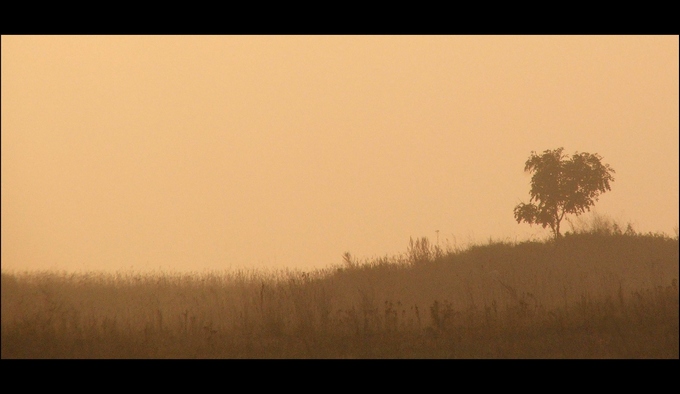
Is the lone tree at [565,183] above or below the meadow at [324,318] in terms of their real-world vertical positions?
above

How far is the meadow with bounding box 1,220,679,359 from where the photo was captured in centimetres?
942

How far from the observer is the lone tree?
76.2ft

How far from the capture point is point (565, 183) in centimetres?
2328

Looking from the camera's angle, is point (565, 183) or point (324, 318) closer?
point (324, 318)

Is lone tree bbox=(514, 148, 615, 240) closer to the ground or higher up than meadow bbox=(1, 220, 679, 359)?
higher up

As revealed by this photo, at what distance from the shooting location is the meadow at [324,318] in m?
9.42

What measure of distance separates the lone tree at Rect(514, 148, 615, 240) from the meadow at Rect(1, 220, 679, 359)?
676 cm

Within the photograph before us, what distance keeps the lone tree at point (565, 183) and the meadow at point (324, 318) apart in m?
6.76

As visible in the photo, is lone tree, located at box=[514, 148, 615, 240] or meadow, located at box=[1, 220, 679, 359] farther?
lone tree, located at box=[514, 148, 615, 240]

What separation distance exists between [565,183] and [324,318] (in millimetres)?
15638

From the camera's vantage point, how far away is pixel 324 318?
36.3 feet

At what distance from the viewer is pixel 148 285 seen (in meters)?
15.9

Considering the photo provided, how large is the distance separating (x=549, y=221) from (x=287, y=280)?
13.3 m
